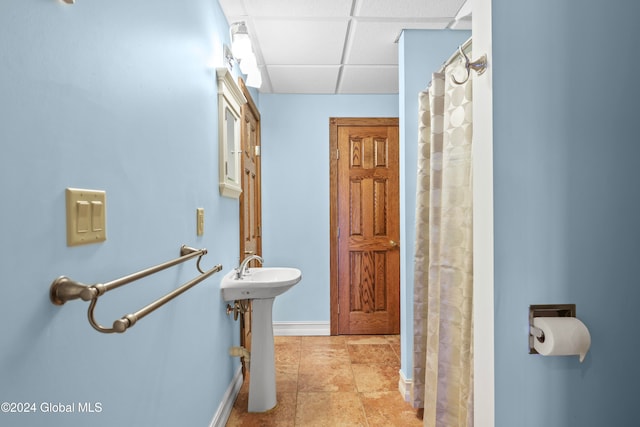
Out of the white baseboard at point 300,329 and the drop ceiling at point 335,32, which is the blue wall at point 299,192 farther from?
the drop ceiling at point 335,32

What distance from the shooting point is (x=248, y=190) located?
2.84m

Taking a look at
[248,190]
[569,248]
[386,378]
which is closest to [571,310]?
[569,248]

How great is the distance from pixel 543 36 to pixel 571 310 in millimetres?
643

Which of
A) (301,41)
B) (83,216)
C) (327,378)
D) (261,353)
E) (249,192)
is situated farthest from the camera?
(249,192)

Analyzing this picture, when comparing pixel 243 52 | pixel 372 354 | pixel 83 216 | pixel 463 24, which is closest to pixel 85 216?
pixel 83 216

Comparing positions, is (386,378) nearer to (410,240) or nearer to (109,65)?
(410,240)

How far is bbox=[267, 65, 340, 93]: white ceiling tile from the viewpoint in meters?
2.86

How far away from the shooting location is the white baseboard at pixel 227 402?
6.07 ft

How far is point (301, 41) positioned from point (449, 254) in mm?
1654

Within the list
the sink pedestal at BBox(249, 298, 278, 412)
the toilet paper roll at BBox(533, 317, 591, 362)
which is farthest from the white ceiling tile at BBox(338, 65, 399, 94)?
the toilet paper roll at BBox(533, 317, 591, 362)

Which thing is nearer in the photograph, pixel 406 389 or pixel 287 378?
pixel 406 389

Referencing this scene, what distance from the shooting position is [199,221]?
1580 mm

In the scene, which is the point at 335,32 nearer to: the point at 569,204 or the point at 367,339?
the point at 569,204

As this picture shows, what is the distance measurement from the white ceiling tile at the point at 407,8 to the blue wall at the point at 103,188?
88 cm
